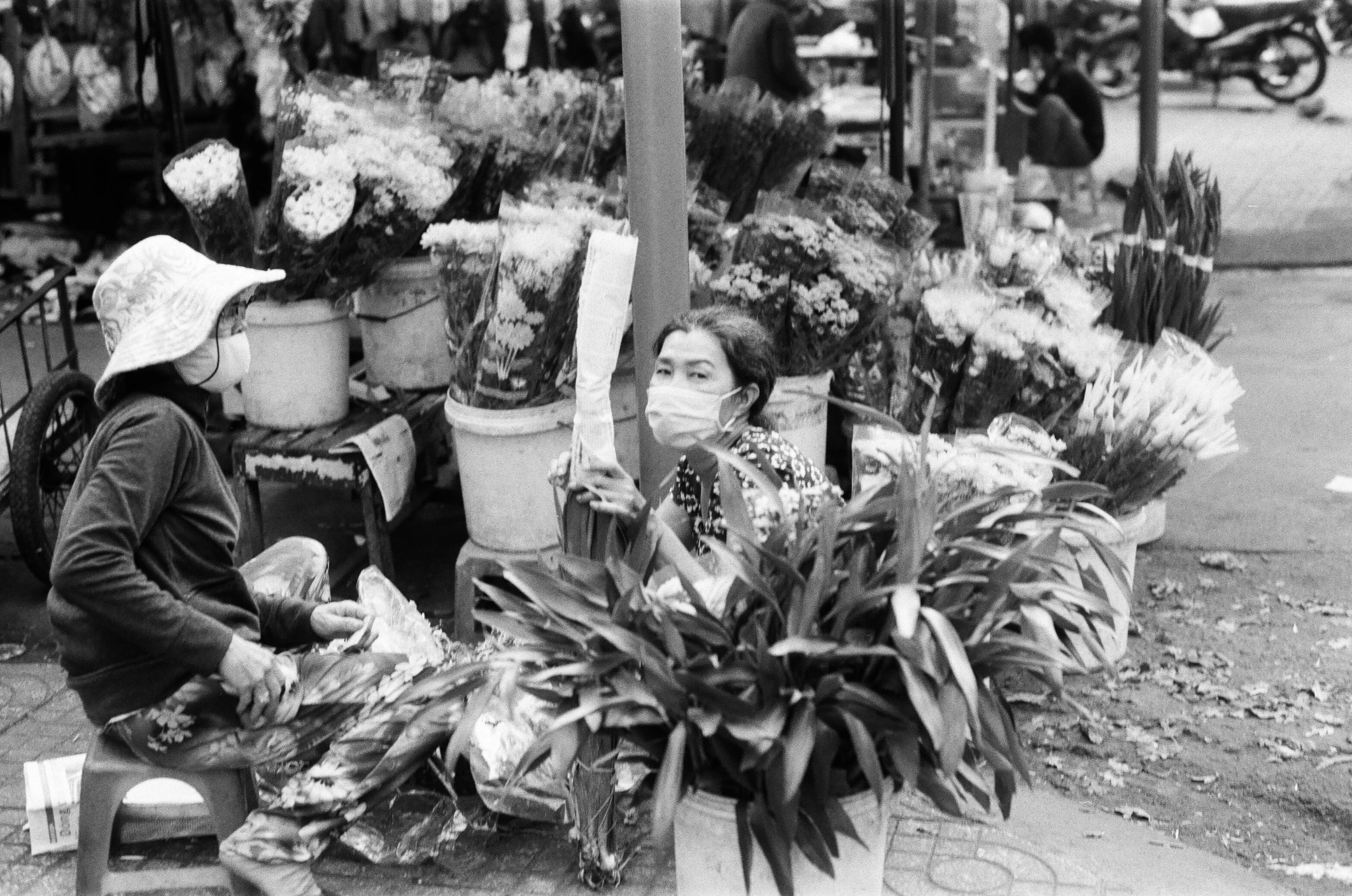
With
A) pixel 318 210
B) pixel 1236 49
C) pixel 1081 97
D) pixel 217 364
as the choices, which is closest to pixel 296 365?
pixel 318 210

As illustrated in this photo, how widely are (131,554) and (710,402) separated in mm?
1124

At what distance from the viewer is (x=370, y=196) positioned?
14.7 feet

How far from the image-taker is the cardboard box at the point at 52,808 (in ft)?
11.3

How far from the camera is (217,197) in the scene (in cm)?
436

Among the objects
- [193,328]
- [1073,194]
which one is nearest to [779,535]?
[193,328]

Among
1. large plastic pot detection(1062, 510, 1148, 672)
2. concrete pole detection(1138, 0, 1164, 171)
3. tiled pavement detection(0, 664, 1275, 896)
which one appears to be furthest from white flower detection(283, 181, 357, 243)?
concrete pole detection(1138, 0, 1164, 171)

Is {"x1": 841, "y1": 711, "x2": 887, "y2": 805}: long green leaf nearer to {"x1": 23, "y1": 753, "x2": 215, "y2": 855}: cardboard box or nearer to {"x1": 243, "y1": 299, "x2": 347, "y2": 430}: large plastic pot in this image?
{"x1": 23, "y1": 753, "x2": 215, "y2": 855}: cardboard box

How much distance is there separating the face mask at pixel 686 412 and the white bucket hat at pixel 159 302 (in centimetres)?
83

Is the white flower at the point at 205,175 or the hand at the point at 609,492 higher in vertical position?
the white flower at the point at 205,175

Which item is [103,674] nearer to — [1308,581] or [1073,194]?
[1308,581]

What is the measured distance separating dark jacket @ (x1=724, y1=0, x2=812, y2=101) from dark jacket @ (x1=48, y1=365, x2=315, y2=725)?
20.4 feet

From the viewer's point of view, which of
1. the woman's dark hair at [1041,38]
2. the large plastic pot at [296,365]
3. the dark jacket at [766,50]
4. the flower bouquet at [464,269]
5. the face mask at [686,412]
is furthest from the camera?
the woman's dark hair at [1041,38]

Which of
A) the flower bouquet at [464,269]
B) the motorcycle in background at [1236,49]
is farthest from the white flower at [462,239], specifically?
the motorcycle in background at [1236,49]

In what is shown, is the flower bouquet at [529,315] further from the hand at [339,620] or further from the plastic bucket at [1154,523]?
the plastic bucket at [1154,523]
